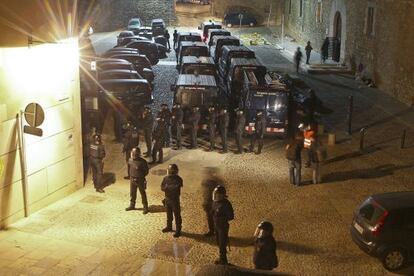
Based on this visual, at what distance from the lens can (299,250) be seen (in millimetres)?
11656

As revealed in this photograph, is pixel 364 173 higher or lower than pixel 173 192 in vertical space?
lower

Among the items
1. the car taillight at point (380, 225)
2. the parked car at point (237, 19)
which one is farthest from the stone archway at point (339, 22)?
the car taillight at point (380, 225)

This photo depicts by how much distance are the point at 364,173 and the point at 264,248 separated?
8.11m

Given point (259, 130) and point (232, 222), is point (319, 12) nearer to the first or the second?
point (259, 130)

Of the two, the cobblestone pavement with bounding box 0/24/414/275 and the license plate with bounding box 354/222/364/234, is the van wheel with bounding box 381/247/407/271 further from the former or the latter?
the license plate with bounding box 354/222/364/234

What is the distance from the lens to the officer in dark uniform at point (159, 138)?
17.2 meters

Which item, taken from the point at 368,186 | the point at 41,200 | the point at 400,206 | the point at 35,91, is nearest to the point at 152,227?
the point at 41,200

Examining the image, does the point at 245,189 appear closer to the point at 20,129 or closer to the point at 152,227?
the point at 152,227

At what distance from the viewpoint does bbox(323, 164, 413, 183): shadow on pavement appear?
1625 centimetres

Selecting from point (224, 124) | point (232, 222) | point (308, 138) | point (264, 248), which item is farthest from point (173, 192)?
point (224, 124)

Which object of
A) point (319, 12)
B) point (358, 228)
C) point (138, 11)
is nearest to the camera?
point (358, 228)

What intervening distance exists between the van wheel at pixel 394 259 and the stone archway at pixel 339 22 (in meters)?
26.0

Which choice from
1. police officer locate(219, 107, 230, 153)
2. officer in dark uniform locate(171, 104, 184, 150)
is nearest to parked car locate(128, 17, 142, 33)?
officer in dark uniform locate(171, 104, 184, 150)

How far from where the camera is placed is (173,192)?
470 inches
